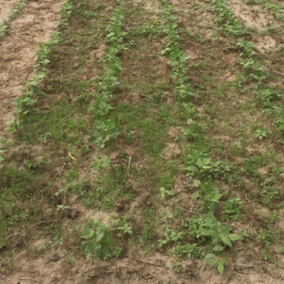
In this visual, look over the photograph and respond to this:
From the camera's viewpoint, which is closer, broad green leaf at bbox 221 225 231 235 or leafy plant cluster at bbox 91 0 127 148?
broad green leaf at bbox 221 225 231 235

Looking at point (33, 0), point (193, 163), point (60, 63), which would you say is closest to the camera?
point (193, 163)

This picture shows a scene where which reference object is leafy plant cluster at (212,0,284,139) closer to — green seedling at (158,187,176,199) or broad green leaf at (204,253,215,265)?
green seedling at (158,187,176,199)

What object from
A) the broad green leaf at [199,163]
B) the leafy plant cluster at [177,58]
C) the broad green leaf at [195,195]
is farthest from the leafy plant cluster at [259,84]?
the broad green leaf at [195,195]

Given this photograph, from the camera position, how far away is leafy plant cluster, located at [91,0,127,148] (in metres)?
3.90

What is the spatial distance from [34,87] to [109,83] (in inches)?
38.8

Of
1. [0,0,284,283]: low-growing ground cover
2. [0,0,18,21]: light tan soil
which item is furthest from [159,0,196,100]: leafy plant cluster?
[0,0,18,21]: light tan soil

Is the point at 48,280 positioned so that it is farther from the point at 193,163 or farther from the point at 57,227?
the point at 193,163

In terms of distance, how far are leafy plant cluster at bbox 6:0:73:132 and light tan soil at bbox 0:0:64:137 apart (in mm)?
128

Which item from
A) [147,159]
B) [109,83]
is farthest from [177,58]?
[147,159]

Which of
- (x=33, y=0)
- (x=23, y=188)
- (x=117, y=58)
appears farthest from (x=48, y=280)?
(x=33, y=0)

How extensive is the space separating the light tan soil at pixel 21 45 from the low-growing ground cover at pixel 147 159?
0.20 metres

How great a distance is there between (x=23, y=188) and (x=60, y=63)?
2.35 metres

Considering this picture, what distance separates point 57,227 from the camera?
315 cm

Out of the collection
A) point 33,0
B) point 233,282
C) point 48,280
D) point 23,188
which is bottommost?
point 233,282
